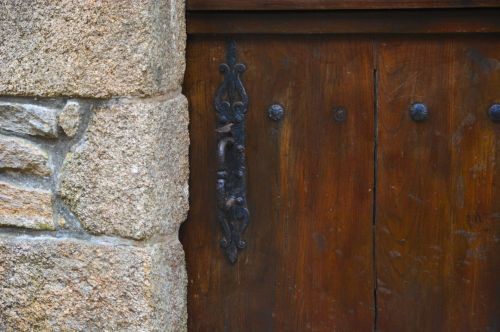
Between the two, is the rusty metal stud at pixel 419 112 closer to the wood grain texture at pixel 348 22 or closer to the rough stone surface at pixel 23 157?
the wood grain texture at pixel 348 22

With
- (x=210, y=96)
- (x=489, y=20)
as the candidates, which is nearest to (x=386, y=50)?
(x=489, y=20)

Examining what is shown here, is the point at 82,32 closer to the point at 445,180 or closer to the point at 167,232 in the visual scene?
the point at 167,232

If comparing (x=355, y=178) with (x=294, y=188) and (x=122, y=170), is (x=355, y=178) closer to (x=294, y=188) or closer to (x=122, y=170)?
(x=294, y=188)

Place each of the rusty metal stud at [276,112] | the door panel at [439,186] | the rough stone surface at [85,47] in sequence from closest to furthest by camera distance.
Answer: the rough stone surface at [85,47] < the door panel at [439,186] < the rusty metal stud at [276,112]

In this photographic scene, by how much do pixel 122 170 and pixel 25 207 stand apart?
26cm

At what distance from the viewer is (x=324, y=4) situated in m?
1.87

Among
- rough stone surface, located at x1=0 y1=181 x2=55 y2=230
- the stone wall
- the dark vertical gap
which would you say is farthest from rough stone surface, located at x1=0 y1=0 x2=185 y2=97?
the dark vertical gap

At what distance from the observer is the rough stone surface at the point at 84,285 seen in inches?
71.8

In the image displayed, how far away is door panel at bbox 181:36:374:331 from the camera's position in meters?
1.96

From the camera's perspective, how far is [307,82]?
197 centimetres

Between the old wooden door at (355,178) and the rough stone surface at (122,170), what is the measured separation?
9.6 inches

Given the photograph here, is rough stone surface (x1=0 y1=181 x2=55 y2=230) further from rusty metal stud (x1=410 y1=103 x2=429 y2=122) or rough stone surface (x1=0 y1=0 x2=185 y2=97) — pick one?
rusty metal stud (x1=410 y1=103 x2=429 y2=122)

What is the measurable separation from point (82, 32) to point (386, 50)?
0.72 meters

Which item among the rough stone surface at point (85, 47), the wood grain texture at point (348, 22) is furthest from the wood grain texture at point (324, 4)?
the rough stone surface at point (85, 47)
